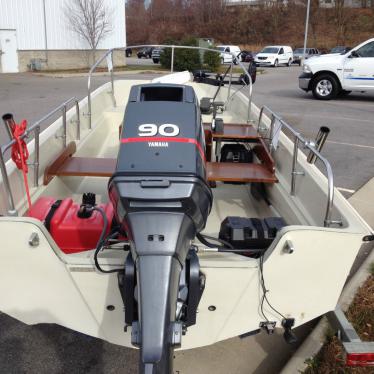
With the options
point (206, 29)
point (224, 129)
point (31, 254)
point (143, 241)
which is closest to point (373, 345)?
point (143, 241)

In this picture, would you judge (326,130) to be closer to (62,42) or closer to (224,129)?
(224,129)

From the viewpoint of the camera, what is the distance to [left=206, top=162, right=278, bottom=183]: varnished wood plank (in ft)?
10.5

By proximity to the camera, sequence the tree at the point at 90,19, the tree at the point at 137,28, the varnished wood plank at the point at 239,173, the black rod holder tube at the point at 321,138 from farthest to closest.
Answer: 1. the tree at the point at 137,28
2. the tree at the point at 90,19
3. the varnished wood plank at the point at 239,173
4. the black rod holder tube at the point at 321,138

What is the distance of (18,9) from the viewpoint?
74.0ft

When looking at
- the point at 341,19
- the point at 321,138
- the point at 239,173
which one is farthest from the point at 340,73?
the point at 341,19

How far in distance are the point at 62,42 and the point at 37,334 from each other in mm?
24181

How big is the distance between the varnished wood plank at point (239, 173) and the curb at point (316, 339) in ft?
3.16

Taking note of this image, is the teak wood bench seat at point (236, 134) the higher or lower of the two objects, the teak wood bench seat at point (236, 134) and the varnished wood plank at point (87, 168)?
the higher

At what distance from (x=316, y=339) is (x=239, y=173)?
1.29m

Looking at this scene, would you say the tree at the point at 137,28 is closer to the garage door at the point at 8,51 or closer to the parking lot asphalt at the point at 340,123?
the garage door at the point at 8,51

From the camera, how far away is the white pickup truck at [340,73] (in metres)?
11.5

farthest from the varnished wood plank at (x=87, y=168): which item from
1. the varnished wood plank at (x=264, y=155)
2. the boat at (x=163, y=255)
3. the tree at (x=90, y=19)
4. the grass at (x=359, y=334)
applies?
the tree at (x=90, y=19)

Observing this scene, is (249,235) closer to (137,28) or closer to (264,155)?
(264,155)

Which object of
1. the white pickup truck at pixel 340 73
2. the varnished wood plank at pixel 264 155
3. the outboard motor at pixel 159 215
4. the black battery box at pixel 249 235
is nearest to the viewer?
the outboard motor at pixel 159 215
